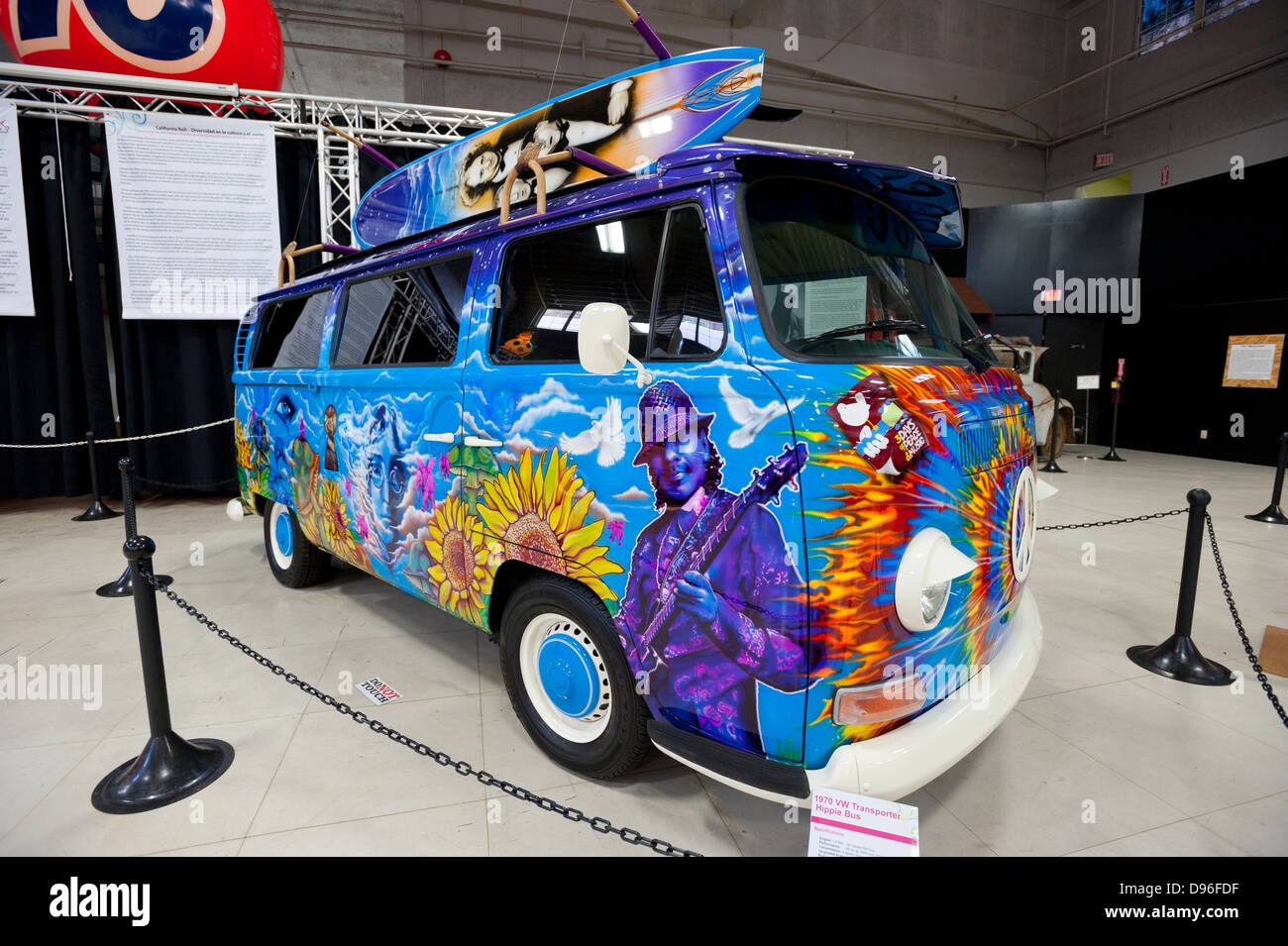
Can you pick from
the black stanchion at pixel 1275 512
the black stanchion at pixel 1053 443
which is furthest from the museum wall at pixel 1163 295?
the black stanchion at pixel 1275 512

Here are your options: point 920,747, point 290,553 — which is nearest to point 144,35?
point 290,553

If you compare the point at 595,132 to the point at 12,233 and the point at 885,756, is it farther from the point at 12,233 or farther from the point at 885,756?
the point at 12,233

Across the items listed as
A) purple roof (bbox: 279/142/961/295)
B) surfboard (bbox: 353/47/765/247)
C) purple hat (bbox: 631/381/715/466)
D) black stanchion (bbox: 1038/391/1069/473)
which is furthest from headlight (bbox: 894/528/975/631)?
black stanchion (bbox: 1038/391/1069/473)

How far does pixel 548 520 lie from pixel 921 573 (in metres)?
1.23

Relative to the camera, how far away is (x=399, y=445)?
302cm

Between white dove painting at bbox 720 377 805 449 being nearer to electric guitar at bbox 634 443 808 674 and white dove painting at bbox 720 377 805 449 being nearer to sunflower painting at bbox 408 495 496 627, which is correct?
electric guitar at bbox 634 443 808 674

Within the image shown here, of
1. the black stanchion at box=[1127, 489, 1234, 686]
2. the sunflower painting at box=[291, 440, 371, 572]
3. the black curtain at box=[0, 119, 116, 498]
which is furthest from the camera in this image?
the black curtain at box=[0, 119, 116, 498]

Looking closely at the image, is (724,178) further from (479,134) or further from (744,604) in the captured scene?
(479,134)

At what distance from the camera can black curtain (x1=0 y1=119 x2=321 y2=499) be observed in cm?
738

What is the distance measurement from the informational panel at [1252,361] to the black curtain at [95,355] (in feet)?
48.0

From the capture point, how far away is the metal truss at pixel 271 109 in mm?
6609

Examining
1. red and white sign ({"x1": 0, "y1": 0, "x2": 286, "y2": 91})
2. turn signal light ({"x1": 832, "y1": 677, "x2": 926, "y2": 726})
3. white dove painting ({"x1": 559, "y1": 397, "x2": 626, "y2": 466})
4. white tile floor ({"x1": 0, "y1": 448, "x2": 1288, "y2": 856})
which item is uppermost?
red and white sign ({"x1": 0, "y1": 0, "x2": 286, "y2": 91})

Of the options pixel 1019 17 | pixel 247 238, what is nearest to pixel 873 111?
pixel 1019 17

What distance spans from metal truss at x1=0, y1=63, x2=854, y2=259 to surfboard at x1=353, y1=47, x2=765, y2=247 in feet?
11.6
